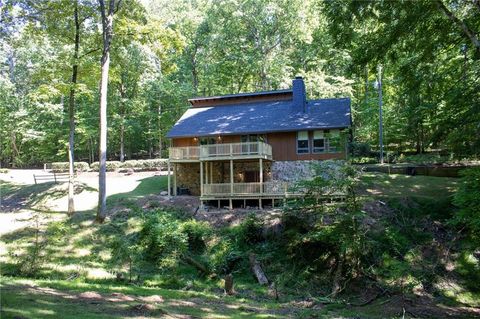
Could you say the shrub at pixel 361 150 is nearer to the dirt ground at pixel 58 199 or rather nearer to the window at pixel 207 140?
the window at pixel 207 140

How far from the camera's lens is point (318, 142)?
23.5m

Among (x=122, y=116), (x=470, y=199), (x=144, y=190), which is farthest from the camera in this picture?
(x=122, y=116)

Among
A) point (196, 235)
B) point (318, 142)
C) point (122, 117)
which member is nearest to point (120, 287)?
point (196, 235)

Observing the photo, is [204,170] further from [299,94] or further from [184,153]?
[299,94]

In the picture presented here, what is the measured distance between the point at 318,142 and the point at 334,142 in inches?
59.4

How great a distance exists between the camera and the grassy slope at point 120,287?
6445mm

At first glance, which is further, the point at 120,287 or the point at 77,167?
the point at 77,167

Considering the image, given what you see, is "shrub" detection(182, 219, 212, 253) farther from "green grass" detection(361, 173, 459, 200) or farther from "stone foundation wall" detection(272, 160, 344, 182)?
"stone foundation wall" detection(272, 160, 344, 182)

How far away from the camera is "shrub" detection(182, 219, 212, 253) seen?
16250mm

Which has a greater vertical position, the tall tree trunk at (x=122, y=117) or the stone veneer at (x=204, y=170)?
the tall tree trunk at (x=122, y=117)

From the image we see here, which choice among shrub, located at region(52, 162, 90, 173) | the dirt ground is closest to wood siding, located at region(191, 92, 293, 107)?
the dirt ground

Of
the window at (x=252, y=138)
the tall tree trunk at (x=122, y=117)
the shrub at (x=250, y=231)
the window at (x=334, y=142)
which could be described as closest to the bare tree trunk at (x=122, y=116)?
the tall tree trunk at (x=122, y=117)

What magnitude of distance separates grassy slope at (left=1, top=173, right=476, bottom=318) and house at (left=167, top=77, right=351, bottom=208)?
10.9 ft

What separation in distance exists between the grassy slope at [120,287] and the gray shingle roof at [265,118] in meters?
4.50
